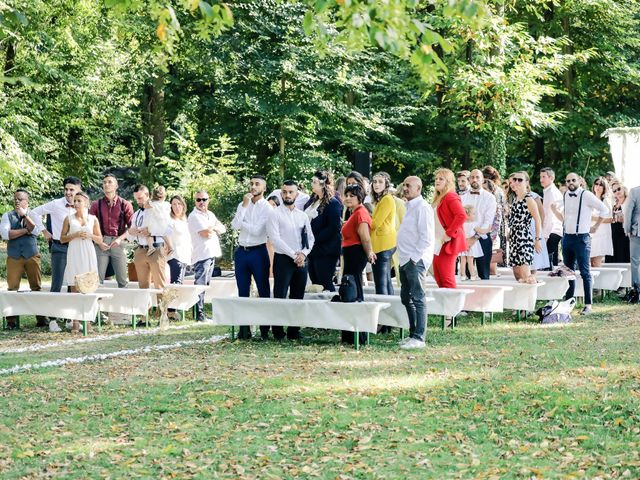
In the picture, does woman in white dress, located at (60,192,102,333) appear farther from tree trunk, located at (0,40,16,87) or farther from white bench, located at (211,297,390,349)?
tree trunk, located at (0,40,16,87)

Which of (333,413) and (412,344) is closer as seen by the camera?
(333,413)

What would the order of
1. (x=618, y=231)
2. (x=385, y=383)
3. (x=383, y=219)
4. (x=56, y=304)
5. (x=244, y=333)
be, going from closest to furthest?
1. (x=385, y=383)
2. (x=383, y=219)
3. (x=244, y=333)
4. (x=56, y=304)
5. (x=618, y=231)

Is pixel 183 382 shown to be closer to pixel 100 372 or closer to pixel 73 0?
pixel 100 372

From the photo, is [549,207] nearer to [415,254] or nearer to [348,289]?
[415,254]

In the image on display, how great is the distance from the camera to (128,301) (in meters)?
14.4

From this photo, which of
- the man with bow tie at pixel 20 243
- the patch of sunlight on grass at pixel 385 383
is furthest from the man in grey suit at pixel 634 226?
the man with bow tie at pixel 20 243

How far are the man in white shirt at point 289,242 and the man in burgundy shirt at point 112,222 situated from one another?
346 cm

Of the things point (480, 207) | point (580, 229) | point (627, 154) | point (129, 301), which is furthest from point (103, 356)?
point (627, 154)

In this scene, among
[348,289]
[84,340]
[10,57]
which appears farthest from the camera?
[10,57]

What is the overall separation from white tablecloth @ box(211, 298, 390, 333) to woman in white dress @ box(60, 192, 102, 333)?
2.54 meters

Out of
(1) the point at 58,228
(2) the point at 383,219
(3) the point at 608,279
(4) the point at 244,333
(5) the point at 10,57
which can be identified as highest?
(5) the point at 10,57

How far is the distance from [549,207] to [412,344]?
567 cm

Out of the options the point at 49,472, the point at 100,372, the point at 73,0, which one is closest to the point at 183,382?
the point at 100,372

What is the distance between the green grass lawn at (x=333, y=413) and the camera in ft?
23.2
